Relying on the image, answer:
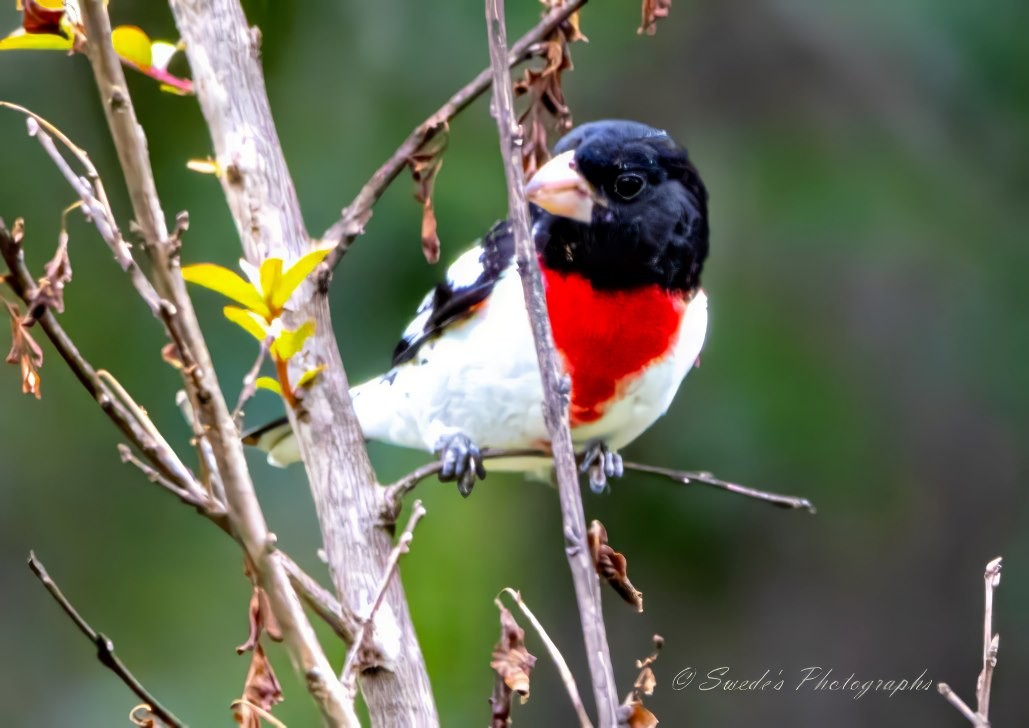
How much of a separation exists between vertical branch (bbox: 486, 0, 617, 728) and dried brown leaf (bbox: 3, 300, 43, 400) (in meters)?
0.41

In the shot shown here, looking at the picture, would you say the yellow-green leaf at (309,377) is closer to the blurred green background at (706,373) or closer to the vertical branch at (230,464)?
the vertical branch at (230,464)

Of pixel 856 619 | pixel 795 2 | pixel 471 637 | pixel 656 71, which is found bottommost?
pixel 471 637

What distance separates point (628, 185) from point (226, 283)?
0.88 metres

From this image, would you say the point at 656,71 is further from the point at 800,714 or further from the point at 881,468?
the point at 800,714

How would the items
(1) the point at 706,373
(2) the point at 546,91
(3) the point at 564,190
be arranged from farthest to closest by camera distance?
(1) the point at 706,373
(3) the point at 564,190
(2) the point at 546,91

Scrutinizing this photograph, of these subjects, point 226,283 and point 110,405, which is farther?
point 226,283

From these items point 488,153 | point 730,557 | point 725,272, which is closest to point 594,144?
point 488,153

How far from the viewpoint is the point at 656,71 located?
3.54 meters

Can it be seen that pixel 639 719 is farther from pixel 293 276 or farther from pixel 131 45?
pixel 131 45

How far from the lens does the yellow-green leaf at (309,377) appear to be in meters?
1.33

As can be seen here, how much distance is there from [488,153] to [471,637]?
3.69 feet

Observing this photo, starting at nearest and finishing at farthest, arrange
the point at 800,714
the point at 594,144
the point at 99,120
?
the point at 594,144 < the point at 99,120 < the point at 800,714

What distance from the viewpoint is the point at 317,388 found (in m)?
1.45

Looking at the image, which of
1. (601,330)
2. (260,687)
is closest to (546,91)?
(601,330)
